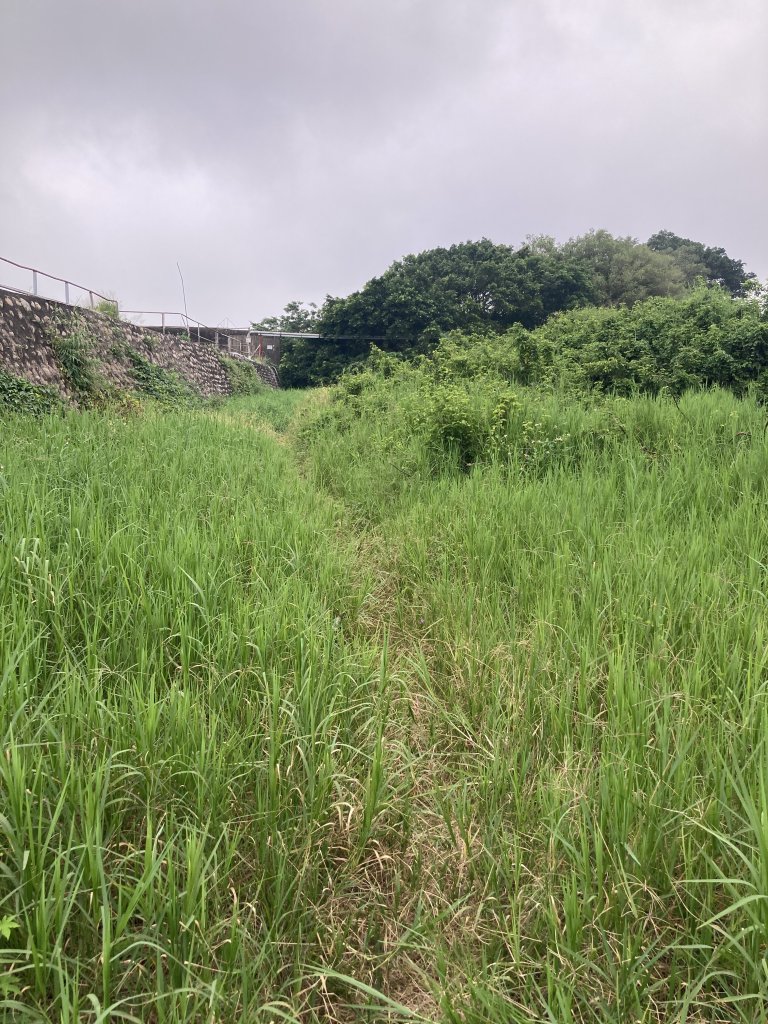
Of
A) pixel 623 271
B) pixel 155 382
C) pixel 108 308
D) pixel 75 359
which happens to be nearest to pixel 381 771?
pixel 75 359

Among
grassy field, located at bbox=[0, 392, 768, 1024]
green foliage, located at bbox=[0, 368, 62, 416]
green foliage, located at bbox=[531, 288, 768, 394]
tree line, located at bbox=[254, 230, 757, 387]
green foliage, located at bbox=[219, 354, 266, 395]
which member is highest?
tree line, located at bbox=[254, 230, 757, 387]

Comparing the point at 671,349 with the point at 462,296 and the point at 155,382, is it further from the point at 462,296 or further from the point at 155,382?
the point at 462,296

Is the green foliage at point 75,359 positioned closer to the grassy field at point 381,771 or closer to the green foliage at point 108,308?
the green foliage at point 108,308

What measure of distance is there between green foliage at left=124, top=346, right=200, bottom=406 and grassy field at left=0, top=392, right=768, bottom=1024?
10305mm

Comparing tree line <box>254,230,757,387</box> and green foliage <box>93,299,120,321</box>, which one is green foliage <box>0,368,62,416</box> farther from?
tree line <box>254,230,757,387</box>

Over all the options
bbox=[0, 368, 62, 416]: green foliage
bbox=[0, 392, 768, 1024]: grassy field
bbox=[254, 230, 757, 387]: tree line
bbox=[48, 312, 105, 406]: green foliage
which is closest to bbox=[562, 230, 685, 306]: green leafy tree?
bbox=[254, 230, 757, 387]: tree line

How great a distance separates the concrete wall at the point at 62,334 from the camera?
855 centimetres

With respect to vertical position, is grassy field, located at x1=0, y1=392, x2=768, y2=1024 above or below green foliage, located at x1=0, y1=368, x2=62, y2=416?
below

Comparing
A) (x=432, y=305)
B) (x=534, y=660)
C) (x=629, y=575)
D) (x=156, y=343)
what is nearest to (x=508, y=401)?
(x=629, y=575)

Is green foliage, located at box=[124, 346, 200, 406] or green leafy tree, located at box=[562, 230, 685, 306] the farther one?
green leafy tree, located at box=[562, 230, 685, 306]

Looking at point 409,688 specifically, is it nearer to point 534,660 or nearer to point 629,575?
point 534,660

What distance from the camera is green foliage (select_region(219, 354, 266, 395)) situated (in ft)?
73.4

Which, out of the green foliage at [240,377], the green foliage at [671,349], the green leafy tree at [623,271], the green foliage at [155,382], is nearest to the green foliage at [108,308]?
the green foliage at [155,382]

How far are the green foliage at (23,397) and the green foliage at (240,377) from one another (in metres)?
14.0
